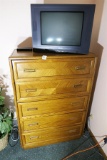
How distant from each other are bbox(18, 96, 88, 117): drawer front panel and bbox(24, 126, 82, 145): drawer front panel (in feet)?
0.94

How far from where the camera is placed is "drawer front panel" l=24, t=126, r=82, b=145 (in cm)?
157

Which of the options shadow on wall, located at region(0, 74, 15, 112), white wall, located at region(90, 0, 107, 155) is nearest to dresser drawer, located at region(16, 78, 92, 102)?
white wall, located at region(90, 0, 107, 155)

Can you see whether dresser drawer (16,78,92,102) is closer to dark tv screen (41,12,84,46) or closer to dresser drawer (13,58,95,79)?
dresser drawer (13,58,95,79)

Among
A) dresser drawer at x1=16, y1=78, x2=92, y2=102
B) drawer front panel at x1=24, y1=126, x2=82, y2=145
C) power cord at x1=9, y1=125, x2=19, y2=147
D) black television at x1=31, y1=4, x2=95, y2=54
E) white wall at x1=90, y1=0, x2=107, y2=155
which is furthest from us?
power cord at x1=9, y1=125, x2=19, y2=147

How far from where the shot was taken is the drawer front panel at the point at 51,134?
1.57m

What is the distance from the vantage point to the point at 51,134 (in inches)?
63.6

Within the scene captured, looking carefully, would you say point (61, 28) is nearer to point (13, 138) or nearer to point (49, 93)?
point (49, 93)

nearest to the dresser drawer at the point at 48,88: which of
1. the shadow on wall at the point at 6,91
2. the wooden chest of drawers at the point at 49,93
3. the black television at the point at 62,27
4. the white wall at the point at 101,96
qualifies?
the wooden chest of drawers at the point at 49,93

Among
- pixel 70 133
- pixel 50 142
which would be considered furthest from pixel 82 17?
pixel 50 142

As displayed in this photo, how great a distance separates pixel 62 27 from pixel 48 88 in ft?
1.97

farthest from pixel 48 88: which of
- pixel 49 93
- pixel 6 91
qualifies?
pixel 6 91

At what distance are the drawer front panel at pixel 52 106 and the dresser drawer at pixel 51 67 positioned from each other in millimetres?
317

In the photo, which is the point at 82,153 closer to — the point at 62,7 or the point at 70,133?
the point at 70,133

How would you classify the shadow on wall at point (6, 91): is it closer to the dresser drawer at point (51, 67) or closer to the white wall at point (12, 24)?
the white wall at point (12, 24)
